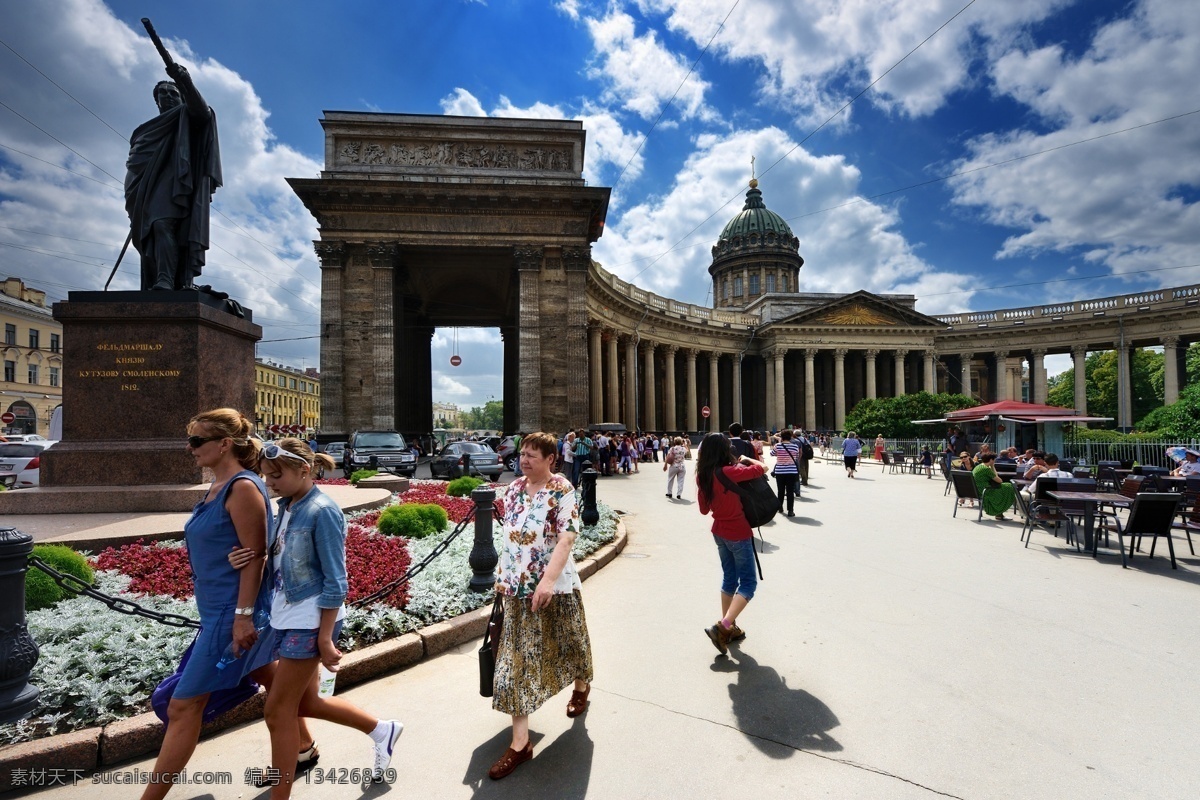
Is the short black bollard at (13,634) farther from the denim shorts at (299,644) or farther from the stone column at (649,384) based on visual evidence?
the stone column at (649,384)

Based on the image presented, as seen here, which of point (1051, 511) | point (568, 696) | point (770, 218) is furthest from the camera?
point (770, 218)

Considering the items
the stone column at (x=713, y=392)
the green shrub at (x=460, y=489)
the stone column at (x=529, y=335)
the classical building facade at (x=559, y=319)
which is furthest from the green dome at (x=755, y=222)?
the green shrub at (x=460, y=489)

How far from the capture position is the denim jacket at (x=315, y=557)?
2.54 metres

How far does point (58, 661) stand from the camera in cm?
348

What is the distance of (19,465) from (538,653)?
19.5 meters

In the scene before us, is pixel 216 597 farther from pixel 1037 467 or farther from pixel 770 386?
pixel 770 386

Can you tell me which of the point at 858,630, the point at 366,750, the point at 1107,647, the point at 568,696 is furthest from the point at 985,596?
the point at 366,750

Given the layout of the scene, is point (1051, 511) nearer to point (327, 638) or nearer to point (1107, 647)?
point (1107, 647)

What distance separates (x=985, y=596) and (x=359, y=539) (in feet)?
24.0

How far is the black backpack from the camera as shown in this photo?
15.1 feet

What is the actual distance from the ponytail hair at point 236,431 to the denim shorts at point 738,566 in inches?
134

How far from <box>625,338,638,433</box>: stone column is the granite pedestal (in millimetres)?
35083

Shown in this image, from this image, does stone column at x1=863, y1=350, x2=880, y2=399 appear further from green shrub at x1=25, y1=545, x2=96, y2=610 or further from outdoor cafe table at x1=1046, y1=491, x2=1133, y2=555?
green shrub at x1=25, y1=545, x2=96, y2=610

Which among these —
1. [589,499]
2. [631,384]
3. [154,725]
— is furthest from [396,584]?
[631,384]
